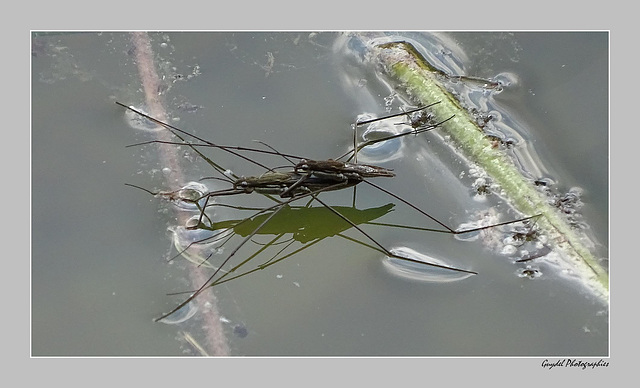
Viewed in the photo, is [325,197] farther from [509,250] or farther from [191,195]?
[509,250]

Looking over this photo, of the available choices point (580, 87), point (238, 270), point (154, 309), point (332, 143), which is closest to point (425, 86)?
point (332, 143)

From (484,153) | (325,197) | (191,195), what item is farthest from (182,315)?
(484,153)

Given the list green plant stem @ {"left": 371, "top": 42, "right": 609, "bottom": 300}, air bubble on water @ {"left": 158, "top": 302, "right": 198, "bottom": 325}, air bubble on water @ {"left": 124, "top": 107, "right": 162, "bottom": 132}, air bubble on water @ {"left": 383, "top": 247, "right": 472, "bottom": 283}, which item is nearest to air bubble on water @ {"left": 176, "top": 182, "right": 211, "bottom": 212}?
air bubble on water @ {"left": 124, "top": 107, "right": 162, "bottom": 132}

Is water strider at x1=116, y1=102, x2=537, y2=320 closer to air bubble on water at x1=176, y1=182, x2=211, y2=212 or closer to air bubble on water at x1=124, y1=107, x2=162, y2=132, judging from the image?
air bubble on water at x1=176, y1=182, x2=211, y2=212

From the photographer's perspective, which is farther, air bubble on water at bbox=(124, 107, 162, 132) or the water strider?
air bubble on water at bbox=(124, 107, 162, 132)

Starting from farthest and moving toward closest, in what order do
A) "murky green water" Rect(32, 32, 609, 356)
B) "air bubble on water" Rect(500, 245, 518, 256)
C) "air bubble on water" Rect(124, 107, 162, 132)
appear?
"air bubble on water" Rect(124, 107, 162, 132) < "air bubble on water" Rect(500, 245, 518, 256) < "murky green water" Rect(32, 32, 609, 356)

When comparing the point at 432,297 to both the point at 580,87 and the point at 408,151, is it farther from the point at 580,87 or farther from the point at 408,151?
the point at 580,87

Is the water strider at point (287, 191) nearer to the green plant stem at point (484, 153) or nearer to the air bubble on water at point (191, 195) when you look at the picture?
the air bubble on water at point (191, 195)
